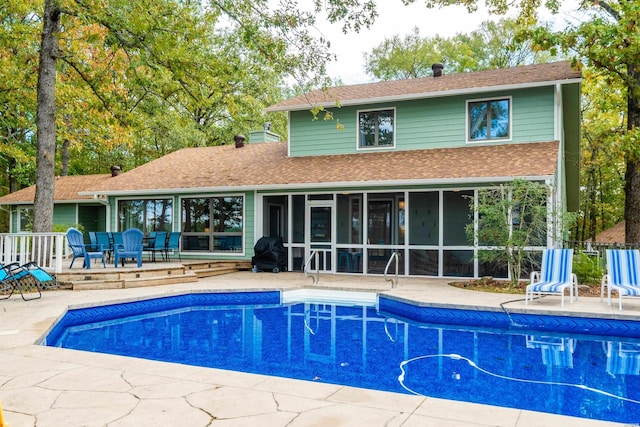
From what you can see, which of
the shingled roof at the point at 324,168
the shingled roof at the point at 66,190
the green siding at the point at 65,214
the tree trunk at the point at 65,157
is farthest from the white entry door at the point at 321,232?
the tree trunk at the point at 65,157

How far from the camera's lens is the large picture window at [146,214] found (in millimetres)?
15836

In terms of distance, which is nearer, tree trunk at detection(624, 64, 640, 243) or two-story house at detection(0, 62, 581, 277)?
two-story house at detection(0, 62, 581, 277)

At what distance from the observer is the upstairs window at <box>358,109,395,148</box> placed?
1395cm

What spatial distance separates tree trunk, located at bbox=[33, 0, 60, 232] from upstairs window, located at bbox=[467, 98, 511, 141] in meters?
9.91

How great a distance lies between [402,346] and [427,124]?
8.14m

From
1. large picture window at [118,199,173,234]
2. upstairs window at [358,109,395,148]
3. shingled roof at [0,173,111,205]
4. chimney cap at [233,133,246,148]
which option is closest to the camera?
upstairs window at [358,109,395,148]

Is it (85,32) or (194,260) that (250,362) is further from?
(85,32)

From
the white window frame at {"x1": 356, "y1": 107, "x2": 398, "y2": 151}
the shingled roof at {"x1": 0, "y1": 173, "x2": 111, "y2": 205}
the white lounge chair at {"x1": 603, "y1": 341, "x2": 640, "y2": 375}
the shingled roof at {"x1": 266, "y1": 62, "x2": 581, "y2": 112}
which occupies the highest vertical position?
the shingled roof at {"x1": 266, "y1": 62, "x2": 581, "y2": 112}

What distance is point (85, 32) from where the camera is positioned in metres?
16.9

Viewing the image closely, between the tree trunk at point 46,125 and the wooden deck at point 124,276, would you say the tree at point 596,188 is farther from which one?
the tree trunk at point 46,125

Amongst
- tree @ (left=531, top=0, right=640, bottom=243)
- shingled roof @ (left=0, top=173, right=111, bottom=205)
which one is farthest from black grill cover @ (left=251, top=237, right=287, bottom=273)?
shingled roof @ (left=0, top=173, right=111, bottom=205)

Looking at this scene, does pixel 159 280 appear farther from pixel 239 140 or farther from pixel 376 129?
pixel 239 140

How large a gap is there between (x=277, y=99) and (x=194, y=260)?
48.7ft

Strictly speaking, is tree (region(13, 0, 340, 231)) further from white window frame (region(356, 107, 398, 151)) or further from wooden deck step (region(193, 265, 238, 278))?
wooden deck step (region(193, 265, 238, 278))
